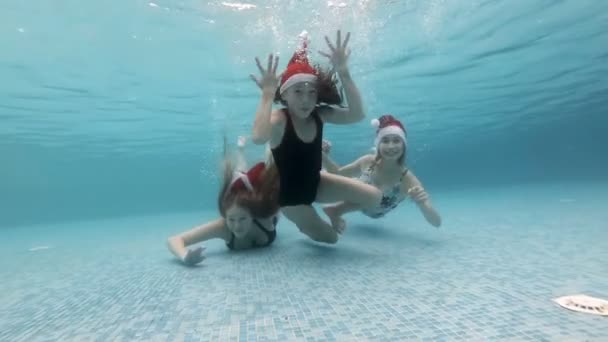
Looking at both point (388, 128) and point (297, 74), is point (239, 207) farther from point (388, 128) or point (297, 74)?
point (388, 128)

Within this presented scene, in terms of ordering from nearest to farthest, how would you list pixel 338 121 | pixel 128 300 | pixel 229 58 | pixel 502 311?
1. pixel 502 311
2. pixel 128 300
3. pixel 338 121
4. pixel 229 58

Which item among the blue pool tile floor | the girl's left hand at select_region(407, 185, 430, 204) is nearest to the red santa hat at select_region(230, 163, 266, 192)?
the blue pool tile floor

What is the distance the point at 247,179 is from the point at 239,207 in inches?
19.6

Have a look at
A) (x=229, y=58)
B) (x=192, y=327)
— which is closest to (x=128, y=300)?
(x=192, y=327)

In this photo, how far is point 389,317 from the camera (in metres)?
3.19

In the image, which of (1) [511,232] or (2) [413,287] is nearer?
(2) [413,287]

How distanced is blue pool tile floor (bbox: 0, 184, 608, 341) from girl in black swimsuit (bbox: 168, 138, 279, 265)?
346 mm

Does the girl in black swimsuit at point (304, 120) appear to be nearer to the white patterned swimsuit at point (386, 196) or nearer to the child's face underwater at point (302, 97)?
the child's face underwater at point (302, 97)

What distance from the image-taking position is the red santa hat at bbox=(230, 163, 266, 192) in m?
6.03

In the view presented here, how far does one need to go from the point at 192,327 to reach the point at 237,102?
18648mm

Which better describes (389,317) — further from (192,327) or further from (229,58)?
(229,58)

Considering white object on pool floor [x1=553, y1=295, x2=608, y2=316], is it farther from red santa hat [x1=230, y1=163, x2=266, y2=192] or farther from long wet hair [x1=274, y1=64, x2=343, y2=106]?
red santa hat [x1=230, y1=163, x2=266, y2=192]

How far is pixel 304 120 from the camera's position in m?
5.30

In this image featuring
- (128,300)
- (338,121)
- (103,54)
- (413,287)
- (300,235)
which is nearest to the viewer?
(413,287)
